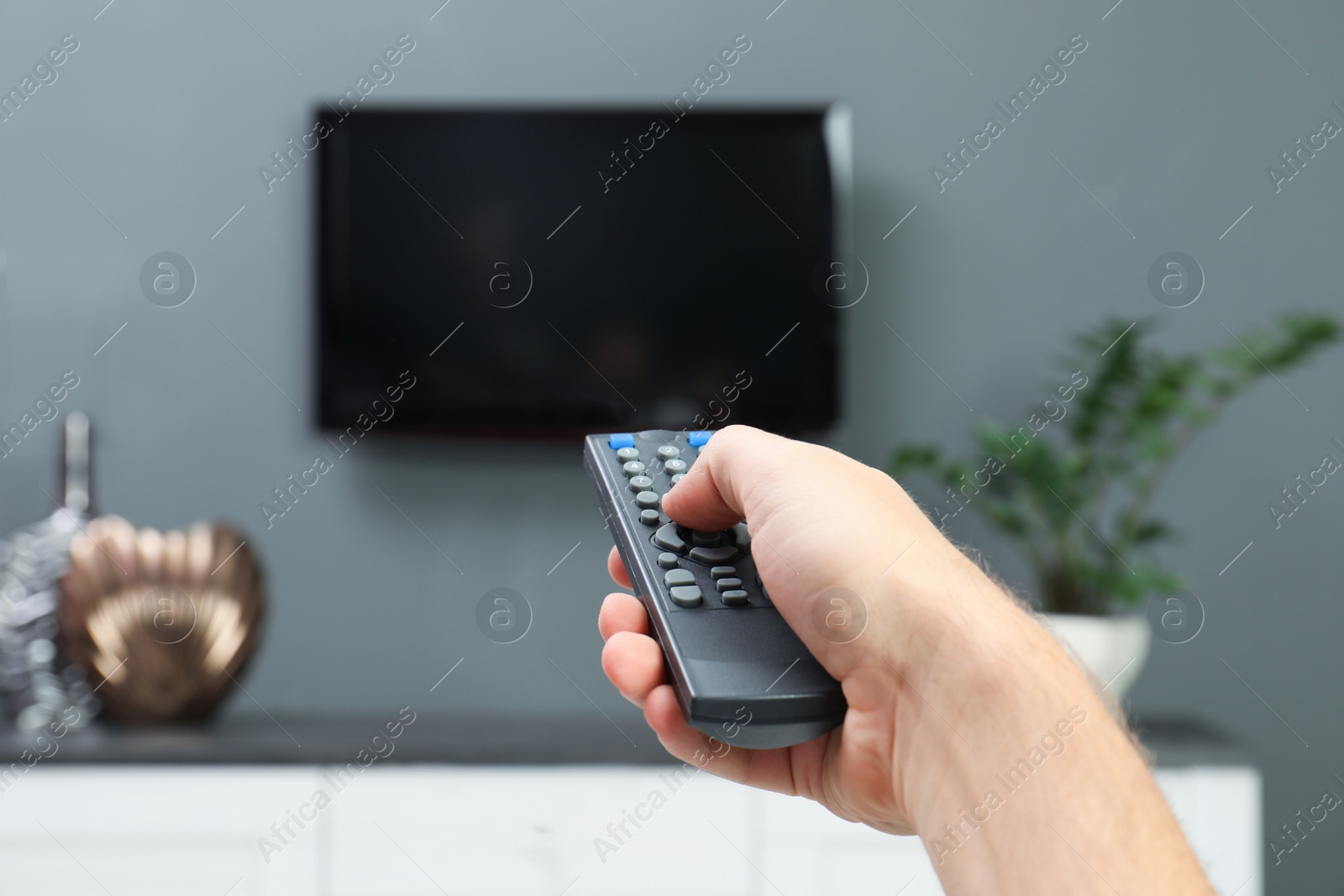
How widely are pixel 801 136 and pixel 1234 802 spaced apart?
1051mm

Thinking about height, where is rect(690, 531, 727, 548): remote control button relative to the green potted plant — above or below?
below

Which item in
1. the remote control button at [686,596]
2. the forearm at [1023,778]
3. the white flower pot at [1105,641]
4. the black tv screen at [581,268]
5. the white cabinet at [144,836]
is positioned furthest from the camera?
the black tv screen at [581,268]

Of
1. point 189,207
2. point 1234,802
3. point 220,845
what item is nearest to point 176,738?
point 220,845

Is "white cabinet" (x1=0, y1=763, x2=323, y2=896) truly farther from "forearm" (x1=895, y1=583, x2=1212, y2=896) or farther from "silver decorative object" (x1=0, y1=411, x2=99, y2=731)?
"forearm" (x1=895, y1=583, x2=1212, y2=896)

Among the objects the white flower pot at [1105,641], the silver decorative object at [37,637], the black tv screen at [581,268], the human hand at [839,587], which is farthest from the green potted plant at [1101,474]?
the silver decorative object at [37,637]

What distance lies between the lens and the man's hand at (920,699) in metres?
0.41

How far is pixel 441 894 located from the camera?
3.60 feet

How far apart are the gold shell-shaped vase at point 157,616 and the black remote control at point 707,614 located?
2.61ft

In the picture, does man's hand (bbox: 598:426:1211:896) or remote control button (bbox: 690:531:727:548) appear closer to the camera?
man's hand (bbox: 598:426:1211:896)

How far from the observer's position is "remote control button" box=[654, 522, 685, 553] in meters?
0.56

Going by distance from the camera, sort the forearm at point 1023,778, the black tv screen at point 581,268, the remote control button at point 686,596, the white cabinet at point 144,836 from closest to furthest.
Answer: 1. the forearm at point 1023,778
2. the remote control button at point 686,596
3. the white cabinet at point 144,836
4. the black tv screen at point 581,268

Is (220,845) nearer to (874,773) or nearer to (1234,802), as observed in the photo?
(874,773)

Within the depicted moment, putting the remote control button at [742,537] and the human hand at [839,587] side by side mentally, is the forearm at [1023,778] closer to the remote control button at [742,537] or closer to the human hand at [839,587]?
the human hand at [839,587]

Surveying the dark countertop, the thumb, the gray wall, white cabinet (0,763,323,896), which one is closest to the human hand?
the thumb
